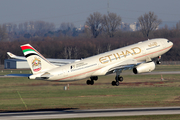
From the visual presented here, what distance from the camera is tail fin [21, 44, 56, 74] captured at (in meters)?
57.0

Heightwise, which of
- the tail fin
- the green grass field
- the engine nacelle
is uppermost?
the tail fin

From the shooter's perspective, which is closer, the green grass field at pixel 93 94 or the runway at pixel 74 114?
the runway at pixel 74 114

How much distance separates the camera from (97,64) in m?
60.1

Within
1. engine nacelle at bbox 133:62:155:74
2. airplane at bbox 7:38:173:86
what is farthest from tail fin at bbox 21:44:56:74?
engine nacelle at bbox 133:62:155:74

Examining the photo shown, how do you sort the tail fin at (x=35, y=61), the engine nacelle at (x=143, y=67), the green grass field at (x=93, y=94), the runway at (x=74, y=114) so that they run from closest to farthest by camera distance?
the tail fin at (x=35, y=61), the engine nacelle at (x=143, y=67), the runway at (x=74, y=114), the green grass field at (x=93, y=94)

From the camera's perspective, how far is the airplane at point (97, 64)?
57.8 meters

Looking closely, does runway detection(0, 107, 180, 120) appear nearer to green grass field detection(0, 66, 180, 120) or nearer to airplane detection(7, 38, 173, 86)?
airplane detection(7, 38, 173, 86)

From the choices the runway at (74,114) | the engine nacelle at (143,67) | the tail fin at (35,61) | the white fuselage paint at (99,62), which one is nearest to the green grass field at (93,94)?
the runway at (74,114)

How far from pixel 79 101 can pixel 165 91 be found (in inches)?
1456

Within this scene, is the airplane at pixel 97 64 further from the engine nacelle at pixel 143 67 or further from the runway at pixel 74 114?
the runway at pixel 74 114

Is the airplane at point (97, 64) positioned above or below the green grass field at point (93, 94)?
above

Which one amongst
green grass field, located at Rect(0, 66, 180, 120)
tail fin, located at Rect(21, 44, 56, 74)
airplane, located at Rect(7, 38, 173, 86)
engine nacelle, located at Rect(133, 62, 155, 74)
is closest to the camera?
tail fin, located at Rect(21, 44, 56, 74)

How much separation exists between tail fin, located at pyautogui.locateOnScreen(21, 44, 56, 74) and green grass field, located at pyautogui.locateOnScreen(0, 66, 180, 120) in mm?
40897

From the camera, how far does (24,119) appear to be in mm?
68312
